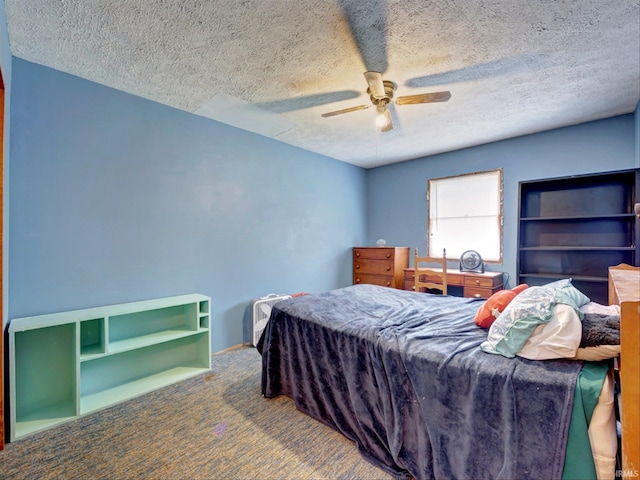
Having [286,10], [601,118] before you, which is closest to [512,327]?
[286,10]

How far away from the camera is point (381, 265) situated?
14.1 ft

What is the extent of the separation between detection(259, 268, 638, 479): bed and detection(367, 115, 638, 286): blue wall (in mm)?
2283

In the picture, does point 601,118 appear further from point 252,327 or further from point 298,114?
point 252,327

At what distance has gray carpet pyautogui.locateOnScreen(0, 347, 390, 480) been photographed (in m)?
1.50

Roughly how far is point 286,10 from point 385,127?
1.23m

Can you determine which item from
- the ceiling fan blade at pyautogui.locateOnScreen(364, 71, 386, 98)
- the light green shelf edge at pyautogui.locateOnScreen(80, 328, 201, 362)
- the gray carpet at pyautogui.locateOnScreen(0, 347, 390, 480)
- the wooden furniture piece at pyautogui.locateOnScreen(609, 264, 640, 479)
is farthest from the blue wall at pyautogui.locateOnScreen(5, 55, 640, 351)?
the wooden furniture piece at pyautogui.locateOnScreen(609, 264, 640, 479)

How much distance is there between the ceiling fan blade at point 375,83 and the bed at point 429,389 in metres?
1.66

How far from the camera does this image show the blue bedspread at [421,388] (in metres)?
1.09

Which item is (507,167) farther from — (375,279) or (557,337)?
(557,337)

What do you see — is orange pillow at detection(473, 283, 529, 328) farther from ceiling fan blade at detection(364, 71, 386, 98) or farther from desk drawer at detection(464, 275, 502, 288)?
desk drawer at detection(464, 275, 502, 288)

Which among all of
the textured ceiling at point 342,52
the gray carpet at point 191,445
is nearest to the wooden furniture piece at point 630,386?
the gray carpet at point 191,445

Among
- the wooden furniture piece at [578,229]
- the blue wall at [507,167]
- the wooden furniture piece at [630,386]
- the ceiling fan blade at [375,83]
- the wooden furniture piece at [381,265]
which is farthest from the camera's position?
the wooden furniture piece at [381,265]

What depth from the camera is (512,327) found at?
4.17 feet

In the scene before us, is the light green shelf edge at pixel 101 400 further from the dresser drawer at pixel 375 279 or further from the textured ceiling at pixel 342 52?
the dresser drawer at pixel 375 279
